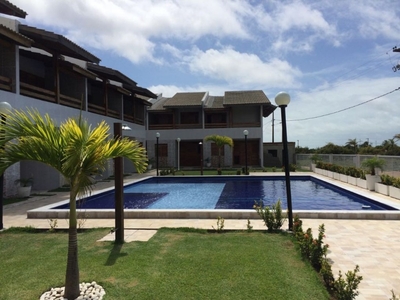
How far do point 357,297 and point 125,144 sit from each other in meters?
3.76

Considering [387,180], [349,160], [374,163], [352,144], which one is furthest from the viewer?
[352,144]

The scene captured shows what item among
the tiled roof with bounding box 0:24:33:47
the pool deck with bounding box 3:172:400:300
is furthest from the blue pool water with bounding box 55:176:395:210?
the tiled roof with bounding box 0:24:33:47

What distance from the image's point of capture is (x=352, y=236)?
660cm

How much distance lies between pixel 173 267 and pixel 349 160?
57.2 feet

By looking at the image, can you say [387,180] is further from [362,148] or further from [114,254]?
[362,148]

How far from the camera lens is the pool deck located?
437cm

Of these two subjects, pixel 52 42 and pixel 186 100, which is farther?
pixel 186 100

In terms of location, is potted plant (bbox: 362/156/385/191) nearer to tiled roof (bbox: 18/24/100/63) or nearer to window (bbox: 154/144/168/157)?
tiled roof (bbox: 18/24/100/63)

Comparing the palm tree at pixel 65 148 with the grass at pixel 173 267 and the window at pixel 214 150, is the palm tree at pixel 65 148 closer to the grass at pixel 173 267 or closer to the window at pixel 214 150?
the grass at pixel 173 267

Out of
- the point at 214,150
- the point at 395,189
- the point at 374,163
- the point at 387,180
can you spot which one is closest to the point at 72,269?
the point at 395,189

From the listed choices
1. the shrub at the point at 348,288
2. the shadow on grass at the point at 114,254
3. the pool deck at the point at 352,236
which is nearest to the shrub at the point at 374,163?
the pool deck at the point at 352,236

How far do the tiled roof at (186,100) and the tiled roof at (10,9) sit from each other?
16.0 meters

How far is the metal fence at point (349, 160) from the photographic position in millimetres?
13960

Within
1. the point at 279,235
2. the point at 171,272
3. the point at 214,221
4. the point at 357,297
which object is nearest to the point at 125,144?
the point at 171,272
